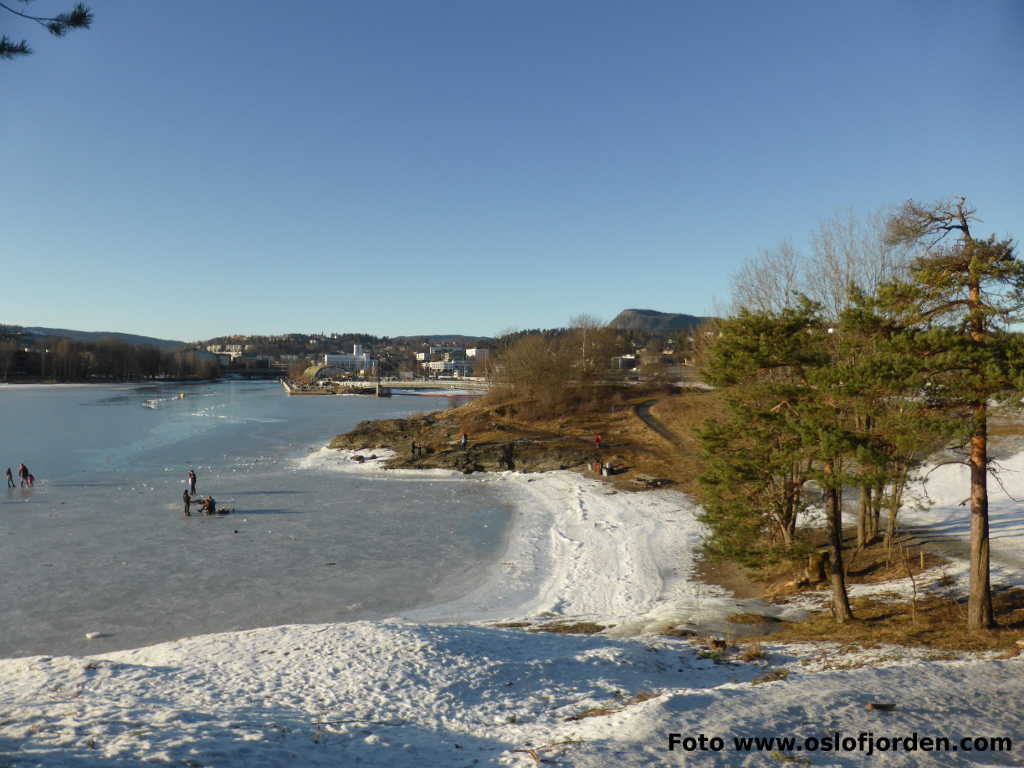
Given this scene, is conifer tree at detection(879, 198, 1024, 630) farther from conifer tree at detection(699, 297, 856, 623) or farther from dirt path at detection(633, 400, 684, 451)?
dirt path at detection(633, 400, 684, 451)

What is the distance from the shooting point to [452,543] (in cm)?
2055

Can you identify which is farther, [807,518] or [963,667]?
[807,518]

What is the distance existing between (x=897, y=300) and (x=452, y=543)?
48.8ft

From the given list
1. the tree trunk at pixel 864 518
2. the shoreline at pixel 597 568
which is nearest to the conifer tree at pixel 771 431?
the shoreline at pixel 597 568

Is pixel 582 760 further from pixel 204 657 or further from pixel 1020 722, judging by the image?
pixel 204 657

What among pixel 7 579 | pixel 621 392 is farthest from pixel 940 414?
pixel 621 392

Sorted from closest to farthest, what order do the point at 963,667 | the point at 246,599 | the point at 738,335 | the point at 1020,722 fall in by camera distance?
the point at 1020,722 < the point at 963,667 < the point at 738,335 < the point at 246,599

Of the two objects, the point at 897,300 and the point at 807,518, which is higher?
the point at 897,300

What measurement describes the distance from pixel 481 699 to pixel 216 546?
531 inches

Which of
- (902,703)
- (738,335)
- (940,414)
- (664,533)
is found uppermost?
(738,335)

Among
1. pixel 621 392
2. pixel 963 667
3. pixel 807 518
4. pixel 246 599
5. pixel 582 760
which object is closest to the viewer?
pixel 582 760

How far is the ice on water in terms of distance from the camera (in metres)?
13.7

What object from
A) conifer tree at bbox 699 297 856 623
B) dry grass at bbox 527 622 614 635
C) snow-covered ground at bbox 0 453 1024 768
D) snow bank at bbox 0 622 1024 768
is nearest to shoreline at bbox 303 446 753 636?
snow-covered ground at bbox 0 453 1024 768

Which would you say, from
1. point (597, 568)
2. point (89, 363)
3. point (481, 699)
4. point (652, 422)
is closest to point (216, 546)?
point (597, 568)
